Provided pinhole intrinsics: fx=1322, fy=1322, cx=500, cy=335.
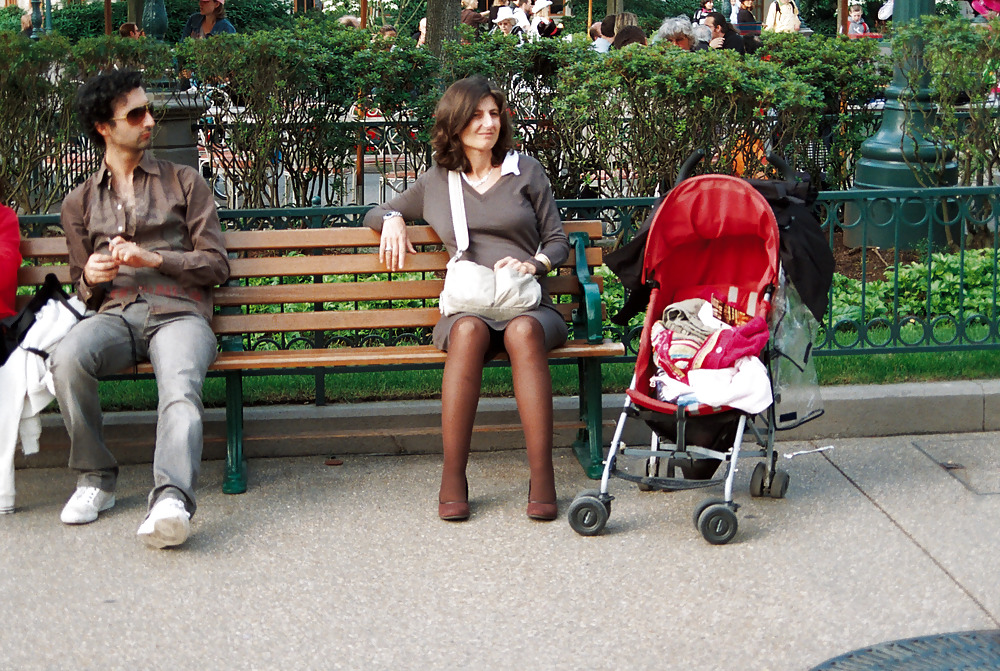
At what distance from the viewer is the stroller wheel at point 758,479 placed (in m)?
5.18

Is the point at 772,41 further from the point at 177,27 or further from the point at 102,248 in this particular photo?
the point at 177,27

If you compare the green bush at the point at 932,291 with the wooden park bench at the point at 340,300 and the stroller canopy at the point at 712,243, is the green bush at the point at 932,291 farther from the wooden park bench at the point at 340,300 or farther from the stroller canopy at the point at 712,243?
the wooden park bench at the point at 340,300

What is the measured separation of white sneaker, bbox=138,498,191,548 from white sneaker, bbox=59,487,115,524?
17.2 inches

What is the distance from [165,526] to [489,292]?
1496 millimetres

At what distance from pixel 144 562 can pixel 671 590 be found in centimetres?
182

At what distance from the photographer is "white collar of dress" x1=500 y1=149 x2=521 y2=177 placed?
18.0 feet

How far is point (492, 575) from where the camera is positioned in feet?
14.7

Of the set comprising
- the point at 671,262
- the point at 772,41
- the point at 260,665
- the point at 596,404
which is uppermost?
the point at 772,41

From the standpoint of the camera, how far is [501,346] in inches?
207

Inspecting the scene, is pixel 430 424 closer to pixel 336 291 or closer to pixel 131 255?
pixel 336 291

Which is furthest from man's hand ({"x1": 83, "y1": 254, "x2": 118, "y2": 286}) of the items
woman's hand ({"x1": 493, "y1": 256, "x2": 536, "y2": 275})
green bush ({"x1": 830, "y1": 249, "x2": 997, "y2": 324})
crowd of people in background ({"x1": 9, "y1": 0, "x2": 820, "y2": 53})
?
green bush ({"x1": 830, "y1": 249, "x2": 997, "y2": 324})

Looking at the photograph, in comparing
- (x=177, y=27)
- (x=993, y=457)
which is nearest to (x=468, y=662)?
(x=993, y=457)

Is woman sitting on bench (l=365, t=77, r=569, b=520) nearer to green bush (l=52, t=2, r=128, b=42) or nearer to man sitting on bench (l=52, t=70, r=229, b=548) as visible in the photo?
man sitting on bench (l=52, t=70, r=229, b=548)

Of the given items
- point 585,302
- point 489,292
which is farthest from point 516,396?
point 585,302
